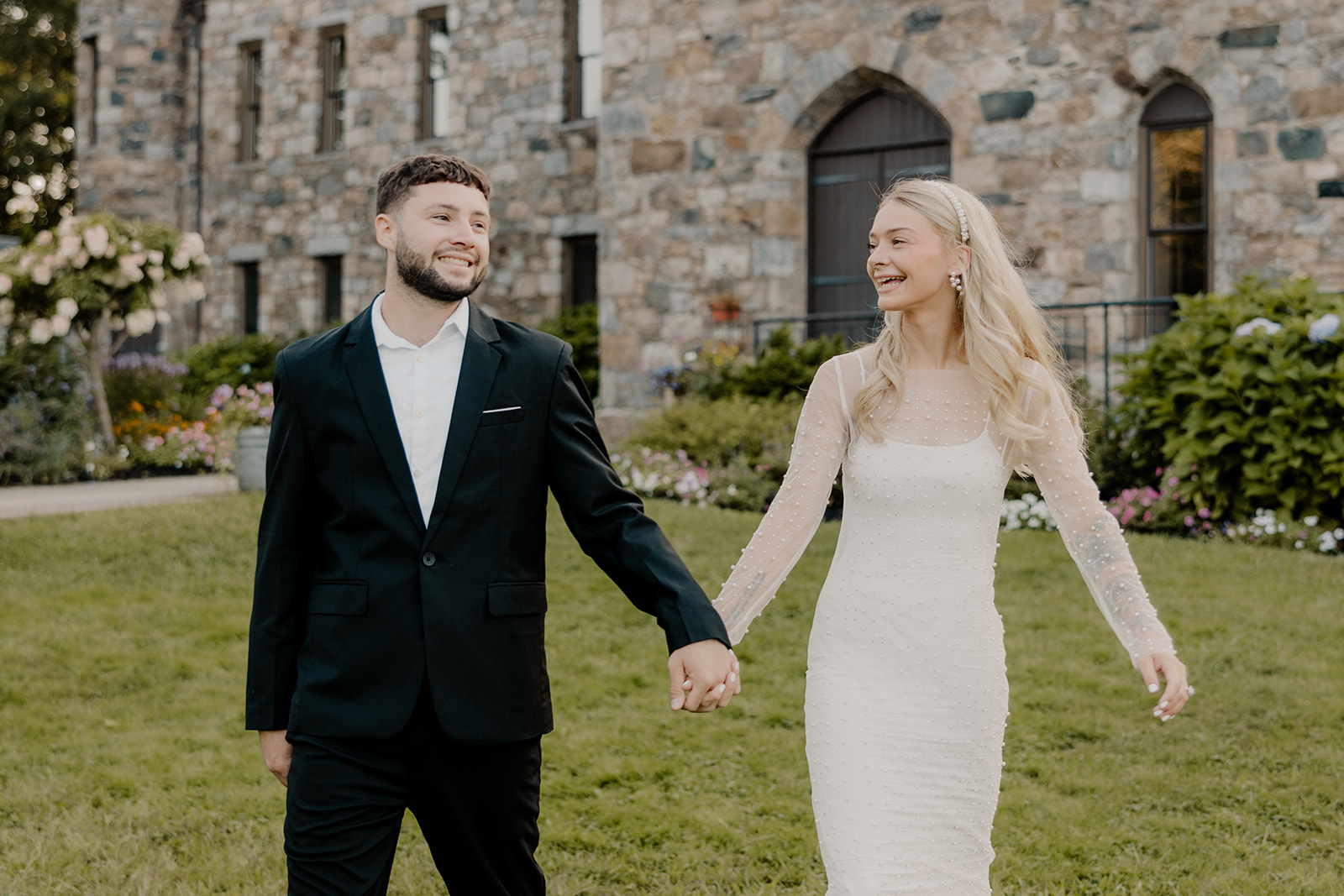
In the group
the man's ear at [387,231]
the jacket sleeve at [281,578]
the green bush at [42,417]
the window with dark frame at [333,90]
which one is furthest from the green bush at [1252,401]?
the window with dark frame at [333,90]

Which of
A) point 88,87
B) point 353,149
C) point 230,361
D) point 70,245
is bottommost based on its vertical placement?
point 230,361

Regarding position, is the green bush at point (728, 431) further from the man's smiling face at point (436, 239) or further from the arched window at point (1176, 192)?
the man's smiling face at point (436, 239)

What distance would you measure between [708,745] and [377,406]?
3.01 m

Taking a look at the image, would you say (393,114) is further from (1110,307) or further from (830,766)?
(830,766)

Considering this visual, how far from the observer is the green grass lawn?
411 centimetres

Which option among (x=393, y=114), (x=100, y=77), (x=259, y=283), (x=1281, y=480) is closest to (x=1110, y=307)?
(x=1281, y=480)

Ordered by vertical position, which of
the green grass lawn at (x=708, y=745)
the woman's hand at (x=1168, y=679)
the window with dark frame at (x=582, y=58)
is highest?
the window with dark frame at (x=582, y=58)

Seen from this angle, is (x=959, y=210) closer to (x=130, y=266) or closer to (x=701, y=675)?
(x=701, y=675)

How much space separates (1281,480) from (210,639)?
20.6 feet

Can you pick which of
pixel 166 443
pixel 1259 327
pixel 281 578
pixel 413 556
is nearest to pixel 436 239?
pixel 413 556

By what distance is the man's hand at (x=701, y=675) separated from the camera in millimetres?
2523

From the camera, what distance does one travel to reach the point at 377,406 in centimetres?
258

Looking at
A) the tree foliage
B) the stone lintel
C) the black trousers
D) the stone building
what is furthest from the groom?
the tree foliage

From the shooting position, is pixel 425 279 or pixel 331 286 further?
pixel 331 286
